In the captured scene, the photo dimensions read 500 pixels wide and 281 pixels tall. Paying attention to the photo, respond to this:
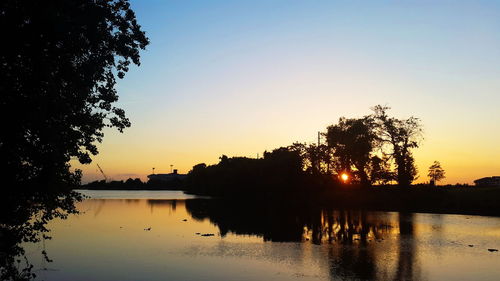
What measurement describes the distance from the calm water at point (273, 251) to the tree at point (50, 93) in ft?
38.8

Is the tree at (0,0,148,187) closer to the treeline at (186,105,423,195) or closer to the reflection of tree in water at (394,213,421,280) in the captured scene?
the reflection of tree in water at (394,213,421,280)

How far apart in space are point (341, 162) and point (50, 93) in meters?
98.0

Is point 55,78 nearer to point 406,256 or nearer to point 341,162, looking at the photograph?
point 406,256

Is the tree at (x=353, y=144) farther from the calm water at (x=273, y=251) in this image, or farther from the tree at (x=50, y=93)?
the tree at (x=50, y=93)

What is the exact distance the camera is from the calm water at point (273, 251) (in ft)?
96.1

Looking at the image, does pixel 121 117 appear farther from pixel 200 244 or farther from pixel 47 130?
pixel 200 244

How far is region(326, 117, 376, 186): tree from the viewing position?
103m

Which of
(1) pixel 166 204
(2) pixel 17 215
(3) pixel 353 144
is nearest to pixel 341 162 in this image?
(3) pixel 353 144

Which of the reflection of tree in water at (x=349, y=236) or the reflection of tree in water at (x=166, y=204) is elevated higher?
the reflection of tree in water at (x=166, y=204)

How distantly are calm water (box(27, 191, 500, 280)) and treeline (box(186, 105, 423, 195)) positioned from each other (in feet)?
128

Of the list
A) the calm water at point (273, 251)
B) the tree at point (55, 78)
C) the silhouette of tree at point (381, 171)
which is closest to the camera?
the tree at point (55, 78)

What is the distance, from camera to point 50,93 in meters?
16.5

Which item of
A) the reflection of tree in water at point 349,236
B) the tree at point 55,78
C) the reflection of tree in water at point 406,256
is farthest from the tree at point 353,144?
the tree at point 55,78

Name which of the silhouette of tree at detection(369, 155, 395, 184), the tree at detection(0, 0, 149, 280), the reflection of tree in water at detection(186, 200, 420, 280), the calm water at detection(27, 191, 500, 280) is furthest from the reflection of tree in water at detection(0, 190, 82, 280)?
the silhouette of tree at detection(369, 155, 395, 184)
